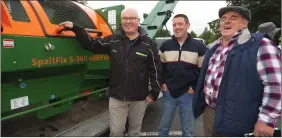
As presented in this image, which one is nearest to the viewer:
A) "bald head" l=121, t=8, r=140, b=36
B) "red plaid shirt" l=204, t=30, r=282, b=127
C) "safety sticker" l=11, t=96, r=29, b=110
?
"red plaid shirt" l=204, t=30, r=282, b=127

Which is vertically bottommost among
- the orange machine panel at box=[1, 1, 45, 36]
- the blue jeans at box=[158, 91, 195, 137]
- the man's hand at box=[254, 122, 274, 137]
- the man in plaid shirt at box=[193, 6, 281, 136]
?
the blue jeans at box=[158, 91, 195, 137]

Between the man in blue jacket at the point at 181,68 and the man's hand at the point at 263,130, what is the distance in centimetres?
122

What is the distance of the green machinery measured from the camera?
2.34 meters

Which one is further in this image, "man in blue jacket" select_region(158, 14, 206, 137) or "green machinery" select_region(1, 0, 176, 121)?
"man in blue jacket" select_region(158, 14, 206, 137)

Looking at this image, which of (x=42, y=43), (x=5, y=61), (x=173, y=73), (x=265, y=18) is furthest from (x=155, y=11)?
A: (x=265, y=18)

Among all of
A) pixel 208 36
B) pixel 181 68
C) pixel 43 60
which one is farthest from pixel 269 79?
pixel 208 36

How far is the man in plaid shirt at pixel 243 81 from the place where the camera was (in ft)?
5.76

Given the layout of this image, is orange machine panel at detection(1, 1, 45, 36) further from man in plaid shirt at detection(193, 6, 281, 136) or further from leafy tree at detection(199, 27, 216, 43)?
leafy tree at detection(199, 27, 216, 43)

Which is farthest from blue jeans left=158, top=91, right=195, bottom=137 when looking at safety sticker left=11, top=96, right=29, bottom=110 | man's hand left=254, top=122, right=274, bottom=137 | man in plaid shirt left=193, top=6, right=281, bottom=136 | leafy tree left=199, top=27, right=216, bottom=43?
leafy tree left=199, top=27, right=216, bottom=43

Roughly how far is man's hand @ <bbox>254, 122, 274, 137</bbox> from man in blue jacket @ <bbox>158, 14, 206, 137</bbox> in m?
1.22

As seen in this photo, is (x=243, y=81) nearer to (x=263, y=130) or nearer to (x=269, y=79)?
(x=269, y=79)

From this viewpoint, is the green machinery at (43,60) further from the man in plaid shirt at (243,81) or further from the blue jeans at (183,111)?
the man in plaid shirt at (243,81)

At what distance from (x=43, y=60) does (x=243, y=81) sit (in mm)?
1985

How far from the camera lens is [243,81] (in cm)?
183
